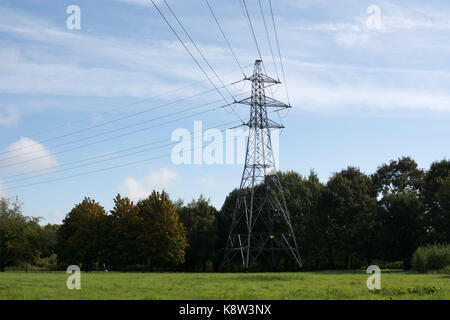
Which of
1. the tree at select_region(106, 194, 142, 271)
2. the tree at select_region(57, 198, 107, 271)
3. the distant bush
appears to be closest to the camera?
the distant bush

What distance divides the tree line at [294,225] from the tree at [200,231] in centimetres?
18

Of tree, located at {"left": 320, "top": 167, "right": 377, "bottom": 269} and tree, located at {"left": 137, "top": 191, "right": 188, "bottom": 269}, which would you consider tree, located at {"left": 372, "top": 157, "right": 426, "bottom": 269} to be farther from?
tree, located at {"left": 137, "top": 191, "right": 188, "bottom": 269}

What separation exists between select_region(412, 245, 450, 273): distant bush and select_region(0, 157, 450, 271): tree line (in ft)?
55.4

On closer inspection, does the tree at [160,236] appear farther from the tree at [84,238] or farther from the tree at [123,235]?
the tree at [84,238]

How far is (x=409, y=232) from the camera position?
6041 cm

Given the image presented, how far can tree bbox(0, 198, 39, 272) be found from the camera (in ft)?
233

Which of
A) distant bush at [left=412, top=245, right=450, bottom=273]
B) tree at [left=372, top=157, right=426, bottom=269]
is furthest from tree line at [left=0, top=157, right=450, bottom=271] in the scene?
distant bush at [left=412, top=245, right=450, bottom=273]

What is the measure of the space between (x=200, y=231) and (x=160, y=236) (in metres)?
13.8

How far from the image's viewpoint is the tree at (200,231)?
8056cm

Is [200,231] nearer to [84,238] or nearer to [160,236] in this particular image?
[160,236]

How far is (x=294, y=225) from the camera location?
250ft

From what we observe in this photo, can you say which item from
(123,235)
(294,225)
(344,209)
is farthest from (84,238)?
(344,209)

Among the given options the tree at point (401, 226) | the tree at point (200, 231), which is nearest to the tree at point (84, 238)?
the tree at point (200, 231)
